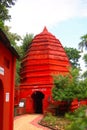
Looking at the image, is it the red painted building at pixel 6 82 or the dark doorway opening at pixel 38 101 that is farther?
the dark doorway opening at pixel 38 101

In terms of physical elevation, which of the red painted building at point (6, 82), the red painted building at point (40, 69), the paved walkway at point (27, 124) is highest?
the red painted building at point (40, 69)

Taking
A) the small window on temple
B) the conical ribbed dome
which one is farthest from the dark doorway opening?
the small window on temple

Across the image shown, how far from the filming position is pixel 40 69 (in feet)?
107

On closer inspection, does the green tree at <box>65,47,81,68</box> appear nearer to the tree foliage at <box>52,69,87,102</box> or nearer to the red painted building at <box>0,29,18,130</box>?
the tree foliage at <box>52,69,87,102</box>

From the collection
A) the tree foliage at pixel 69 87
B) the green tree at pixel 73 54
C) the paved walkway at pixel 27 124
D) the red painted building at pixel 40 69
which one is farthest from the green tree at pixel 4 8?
the green tree at pixel 73 54

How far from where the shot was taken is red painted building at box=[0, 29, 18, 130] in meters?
10.3

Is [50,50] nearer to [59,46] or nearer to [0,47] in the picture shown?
[59,46]

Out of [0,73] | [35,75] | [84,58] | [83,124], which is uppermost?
[84,58]

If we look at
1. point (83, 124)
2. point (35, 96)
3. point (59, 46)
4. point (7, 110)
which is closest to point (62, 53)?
point (59, 46)

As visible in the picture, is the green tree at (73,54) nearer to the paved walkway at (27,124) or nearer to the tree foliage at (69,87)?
the tree foliage at (69,87)

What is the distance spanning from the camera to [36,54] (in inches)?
1316

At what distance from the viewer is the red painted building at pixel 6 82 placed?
33.9ft

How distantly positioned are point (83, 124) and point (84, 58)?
112 feet

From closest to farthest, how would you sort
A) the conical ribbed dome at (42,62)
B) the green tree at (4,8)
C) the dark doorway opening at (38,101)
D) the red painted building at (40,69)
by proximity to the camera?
the green tree at (4,8) < the red painted building at (40,69) < the dark doorway opening at (38,101) < the conical ribbed dome at (42,62)
